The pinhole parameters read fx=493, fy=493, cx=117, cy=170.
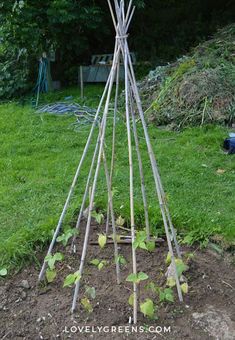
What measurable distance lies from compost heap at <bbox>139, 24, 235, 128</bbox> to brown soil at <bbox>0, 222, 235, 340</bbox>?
3.25 meters

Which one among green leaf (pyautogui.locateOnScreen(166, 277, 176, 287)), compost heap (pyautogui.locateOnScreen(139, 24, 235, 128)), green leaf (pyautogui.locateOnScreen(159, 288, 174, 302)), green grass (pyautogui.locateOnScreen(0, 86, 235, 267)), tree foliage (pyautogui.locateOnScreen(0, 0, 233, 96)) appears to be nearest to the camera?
green leaf (pyautogui.locateOnScreen(159, 288, 174, 302))

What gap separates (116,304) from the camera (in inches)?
111

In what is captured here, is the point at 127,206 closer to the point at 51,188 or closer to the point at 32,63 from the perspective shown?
the point at 51,188

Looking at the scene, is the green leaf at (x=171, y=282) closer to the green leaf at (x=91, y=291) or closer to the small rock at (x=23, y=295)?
the green leaf at (x=91, y=291)

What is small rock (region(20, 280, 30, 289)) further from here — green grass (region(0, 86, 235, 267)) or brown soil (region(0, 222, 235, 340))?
green grass (region(0, 86, 235, 267))

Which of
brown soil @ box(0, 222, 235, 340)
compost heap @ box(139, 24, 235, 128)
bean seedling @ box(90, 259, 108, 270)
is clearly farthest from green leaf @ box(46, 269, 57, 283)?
compost heap @ box(139, 24, 235, 128)

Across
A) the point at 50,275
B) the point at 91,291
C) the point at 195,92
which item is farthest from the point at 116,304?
the point at 195,92

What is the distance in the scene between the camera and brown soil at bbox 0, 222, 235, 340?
8.60ft

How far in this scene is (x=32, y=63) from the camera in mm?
8938

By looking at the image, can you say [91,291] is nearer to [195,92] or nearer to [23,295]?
[23,295]

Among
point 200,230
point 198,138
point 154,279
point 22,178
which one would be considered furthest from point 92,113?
point 154,279

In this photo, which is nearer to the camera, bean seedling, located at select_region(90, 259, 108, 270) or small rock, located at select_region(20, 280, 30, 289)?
bean seedling, located at select_region(90, 259, 108, 270)

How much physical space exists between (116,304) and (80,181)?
187 cm

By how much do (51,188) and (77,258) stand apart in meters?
1.29
